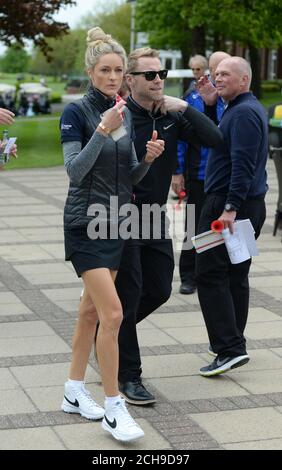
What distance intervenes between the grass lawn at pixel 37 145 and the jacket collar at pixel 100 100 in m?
15.7

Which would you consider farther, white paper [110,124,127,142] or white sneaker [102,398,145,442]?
white paper [110,124,127,142]

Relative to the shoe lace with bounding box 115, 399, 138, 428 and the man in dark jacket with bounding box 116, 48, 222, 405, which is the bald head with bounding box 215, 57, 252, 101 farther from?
the shoe lace with bounding box 115, 399, 138, 428

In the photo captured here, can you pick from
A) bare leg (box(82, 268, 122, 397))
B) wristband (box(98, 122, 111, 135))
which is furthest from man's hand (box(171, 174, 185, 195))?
wristband (box(98, 122, 111, 135))

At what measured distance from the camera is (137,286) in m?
5.55

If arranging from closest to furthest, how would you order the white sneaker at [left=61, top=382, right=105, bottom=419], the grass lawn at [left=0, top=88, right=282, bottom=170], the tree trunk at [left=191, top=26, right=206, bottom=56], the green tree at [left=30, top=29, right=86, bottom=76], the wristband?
the wristband → the white sneaker at [left=61, top=382, right=105, bottom=419] → the grass lawn at [left=0, top=88, right=282, bottom=170] → the tree trunk at [left=191, top=26, right=206, bottom=56] → the green tree at [left=30, top=29, right=86, bottom=76]

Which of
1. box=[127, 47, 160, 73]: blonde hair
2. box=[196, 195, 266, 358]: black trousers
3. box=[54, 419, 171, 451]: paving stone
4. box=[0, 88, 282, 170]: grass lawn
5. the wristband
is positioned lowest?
box=[0, 88, 282, 170]: grass lawn

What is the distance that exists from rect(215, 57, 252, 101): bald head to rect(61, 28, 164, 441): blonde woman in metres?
1.12

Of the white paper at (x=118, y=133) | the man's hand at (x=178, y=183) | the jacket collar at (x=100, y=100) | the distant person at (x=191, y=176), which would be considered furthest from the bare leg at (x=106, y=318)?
the distant person at (x=191, y=176)

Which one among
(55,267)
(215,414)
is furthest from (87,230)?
(55,267)

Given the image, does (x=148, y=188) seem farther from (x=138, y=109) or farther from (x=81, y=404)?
(x=81, y=404)

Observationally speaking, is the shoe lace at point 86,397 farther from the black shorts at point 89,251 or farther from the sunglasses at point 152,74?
the sunglasses at point 152,74

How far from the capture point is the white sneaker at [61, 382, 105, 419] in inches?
208

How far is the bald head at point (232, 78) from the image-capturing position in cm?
606
